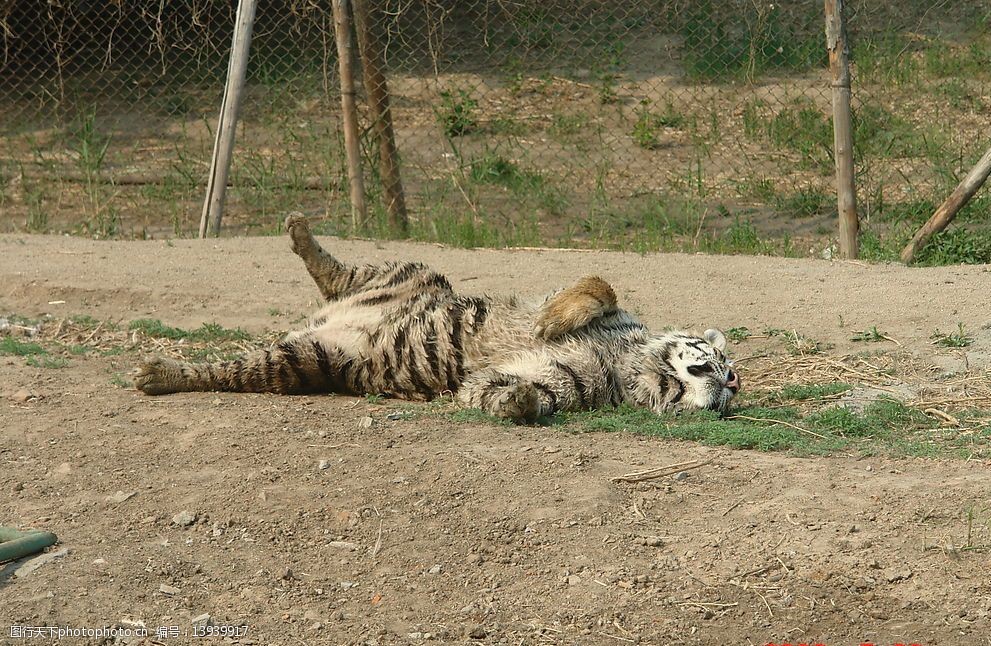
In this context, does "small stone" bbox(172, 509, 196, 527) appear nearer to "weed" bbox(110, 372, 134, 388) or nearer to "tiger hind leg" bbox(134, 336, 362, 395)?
"tiger hind leg" bbox(134, 336, 362, 395)

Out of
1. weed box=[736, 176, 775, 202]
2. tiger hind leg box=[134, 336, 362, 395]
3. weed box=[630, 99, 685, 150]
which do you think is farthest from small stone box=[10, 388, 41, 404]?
weed box=[630, 99, 685, 150]

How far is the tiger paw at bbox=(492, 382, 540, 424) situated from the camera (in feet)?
16.0

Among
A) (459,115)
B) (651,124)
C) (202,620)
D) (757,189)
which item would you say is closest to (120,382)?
(202,620)

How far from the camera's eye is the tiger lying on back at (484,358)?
17.3 feet

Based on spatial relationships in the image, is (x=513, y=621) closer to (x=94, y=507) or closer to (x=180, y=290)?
(x=94, y=507)

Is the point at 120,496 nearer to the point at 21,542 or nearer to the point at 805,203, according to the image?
the point at 21,542

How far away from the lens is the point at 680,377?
17.4 ft

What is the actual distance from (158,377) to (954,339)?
157 inches

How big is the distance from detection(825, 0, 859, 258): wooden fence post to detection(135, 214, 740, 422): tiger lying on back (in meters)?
3.13

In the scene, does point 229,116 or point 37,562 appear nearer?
point 37,562

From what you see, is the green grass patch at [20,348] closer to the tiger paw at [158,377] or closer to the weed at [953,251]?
the tiger paw at [158,377]

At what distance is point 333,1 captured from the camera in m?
8.88

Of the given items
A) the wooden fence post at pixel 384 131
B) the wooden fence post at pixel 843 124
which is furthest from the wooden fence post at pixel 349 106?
the wooden fence post at pixel 843 124

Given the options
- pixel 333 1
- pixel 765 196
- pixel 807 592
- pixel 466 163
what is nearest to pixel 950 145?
pixel 765 196
